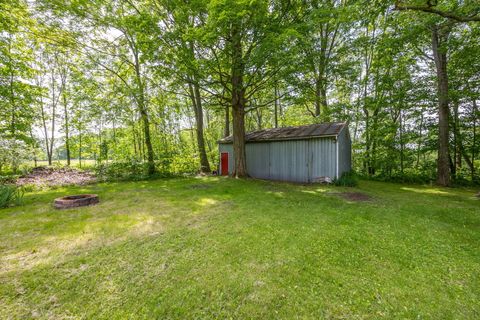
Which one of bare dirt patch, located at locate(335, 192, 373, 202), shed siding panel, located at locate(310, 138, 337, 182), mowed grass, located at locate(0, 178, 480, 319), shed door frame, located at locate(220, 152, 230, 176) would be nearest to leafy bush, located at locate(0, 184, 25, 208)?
mowed grass, located at locate(0, 178, 480, 319)

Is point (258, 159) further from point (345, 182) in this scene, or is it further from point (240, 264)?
point (240, 264)

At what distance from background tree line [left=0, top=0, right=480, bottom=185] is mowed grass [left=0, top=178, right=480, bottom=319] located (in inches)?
242

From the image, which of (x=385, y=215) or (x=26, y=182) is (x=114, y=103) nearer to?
(x=26, y=182)

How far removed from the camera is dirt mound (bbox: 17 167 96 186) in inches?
371

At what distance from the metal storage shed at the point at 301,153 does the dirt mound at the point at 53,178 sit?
29.2 feet

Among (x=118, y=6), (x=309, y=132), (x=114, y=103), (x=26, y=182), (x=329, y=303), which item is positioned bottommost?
(x=329, y=303)

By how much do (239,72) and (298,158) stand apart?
16.8 feet

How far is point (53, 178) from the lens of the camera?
1064 centimetres

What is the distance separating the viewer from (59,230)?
410 centimetres

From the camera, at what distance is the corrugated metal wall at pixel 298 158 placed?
32.1 ft

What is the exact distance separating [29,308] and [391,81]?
53.7 feet

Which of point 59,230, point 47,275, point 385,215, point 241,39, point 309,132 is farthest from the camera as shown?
point 309,132

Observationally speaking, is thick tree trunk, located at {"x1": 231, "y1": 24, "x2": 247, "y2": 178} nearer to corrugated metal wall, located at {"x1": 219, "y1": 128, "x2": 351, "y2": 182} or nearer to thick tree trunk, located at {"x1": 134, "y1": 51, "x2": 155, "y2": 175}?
corrugated metal wall, located at {"x1": 219, "y1": 128, "x2": 351, "y2": 182}

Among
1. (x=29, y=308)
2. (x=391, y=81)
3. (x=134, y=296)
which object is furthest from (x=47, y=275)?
(x=391, y=81)
